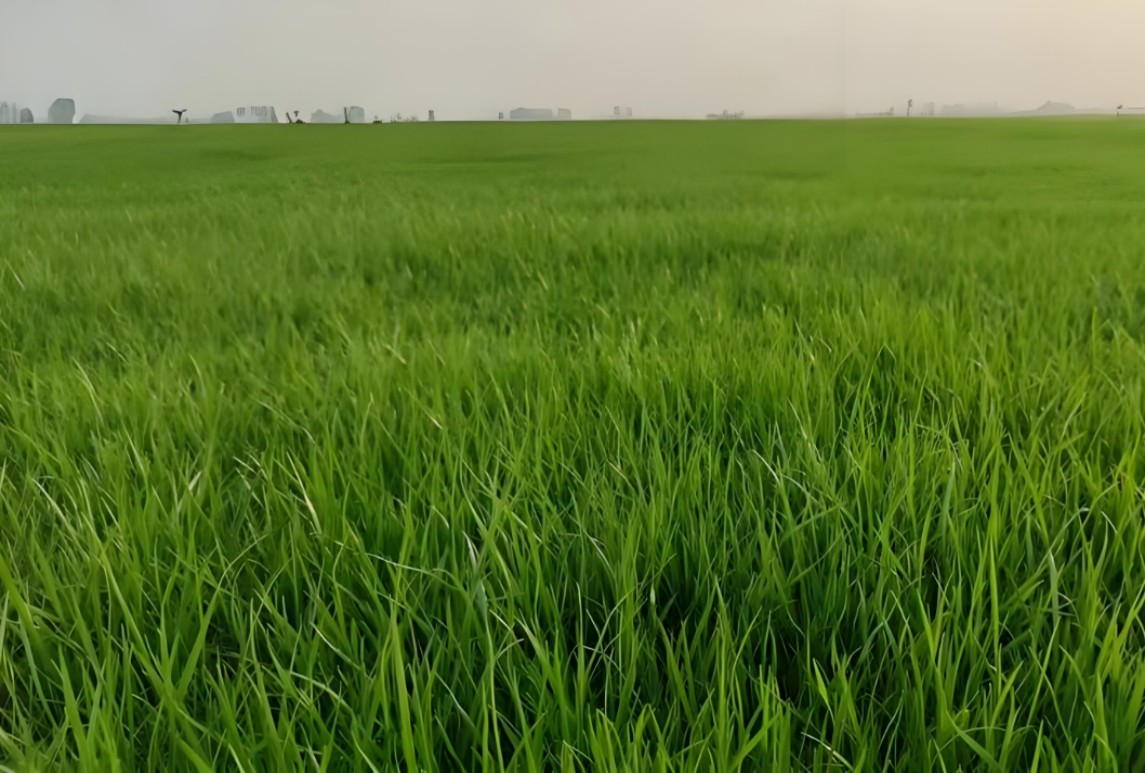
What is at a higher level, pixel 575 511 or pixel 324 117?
pixel 324 117

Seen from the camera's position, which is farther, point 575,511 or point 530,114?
point 530,114

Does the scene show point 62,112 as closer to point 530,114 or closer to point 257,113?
point 257,113

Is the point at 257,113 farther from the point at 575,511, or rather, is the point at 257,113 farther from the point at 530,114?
the point at 575,511

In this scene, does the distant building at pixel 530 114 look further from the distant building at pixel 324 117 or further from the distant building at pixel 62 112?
the distant building at pixel 62 112

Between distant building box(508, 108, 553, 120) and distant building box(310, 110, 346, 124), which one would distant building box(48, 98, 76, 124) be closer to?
distant building box(310, 110, 346, 124)

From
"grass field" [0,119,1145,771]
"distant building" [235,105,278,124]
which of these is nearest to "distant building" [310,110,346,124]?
"distant building" [235,105,278,124]

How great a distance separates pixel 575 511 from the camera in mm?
549

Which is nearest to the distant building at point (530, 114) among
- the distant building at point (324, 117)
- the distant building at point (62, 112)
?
the distant building at point (324, 117)

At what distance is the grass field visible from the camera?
38cm

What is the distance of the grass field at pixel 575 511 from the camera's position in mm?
384

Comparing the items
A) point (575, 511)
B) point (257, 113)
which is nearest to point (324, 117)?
point (257, 113)

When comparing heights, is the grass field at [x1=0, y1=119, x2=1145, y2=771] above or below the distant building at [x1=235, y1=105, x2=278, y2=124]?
below

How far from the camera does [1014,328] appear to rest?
1.08m

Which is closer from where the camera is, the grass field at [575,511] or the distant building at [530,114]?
the grass field at [575,511]
